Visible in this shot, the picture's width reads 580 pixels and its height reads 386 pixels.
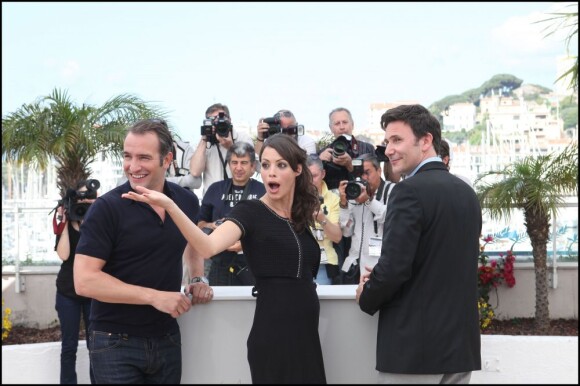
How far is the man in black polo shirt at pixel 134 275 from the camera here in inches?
123

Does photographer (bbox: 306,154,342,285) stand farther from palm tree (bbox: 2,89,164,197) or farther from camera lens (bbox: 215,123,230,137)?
palm tree (bbox: 2,89,164,197)

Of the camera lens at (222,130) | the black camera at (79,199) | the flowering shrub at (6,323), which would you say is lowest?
the flowering shrub at (6,323)

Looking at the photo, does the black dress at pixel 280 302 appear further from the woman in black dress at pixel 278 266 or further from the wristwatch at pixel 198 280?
the wristwatch at pixel 198 280

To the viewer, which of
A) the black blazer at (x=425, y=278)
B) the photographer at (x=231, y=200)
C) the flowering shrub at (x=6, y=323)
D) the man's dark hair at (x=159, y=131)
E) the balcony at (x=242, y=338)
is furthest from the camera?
the flowering shrub at (x=6, y=323)

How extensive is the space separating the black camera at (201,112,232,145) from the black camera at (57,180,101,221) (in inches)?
42.6

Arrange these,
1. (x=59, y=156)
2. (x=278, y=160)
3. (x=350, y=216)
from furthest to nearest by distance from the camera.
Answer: (x=59, y=156), (x=350, y=216), (x=278, y=160)

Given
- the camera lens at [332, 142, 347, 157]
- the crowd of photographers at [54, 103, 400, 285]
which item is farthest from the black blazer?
the camera lens at [332, 142, 347, 157]

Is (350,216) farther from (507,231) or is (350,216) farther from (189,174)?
(507,231)

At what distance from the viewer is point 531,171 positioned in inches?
339

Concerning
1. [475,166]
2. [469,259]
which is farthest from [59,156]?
[469,259]

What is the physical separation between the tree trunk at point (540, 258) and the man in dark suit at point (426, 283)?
5703mm

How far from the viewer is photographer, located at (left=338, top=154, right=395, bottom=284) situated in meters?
6.12

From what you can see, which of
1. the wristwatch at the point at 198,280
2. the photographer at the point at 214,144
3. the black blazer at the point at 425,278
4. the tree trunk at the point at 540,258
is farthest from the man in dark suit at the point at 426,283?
the tree trunk at the point at 540,258

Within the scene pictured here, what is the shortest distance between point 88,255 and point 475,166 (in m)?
6.94
